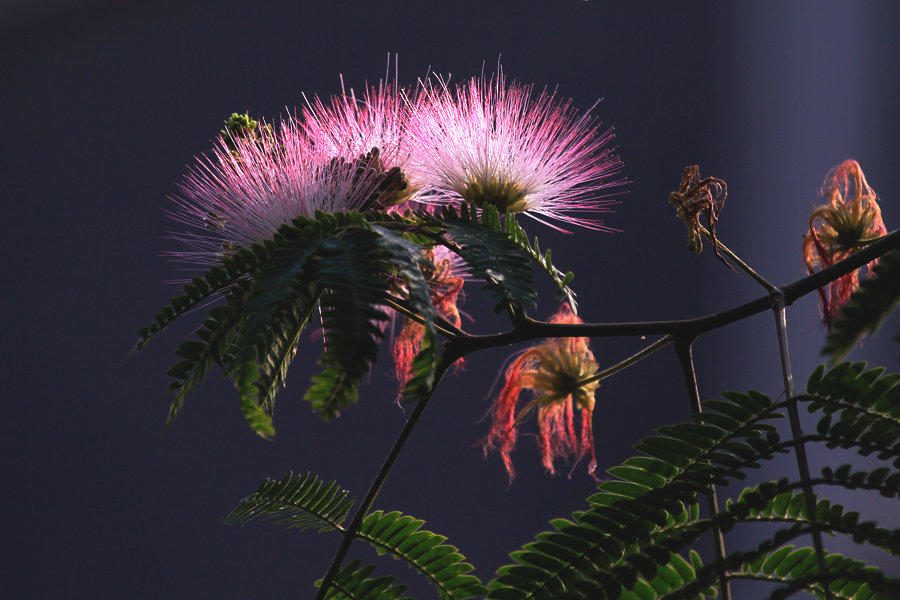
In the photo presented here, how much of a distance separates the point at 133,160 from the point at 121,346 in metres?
0.46

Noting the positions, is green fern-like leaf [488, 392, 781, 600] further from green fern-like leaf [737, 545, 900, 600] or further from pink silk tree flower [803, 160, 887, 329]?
pink silk tree flower [803, 160, 887, 329]

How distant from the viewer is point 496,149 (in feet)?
1.71

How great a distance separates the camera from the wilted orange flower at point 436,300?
Answer: 0.55 meters

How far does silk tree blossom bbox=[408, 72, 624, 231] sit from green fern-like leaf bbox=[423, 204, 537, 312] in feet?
0.32

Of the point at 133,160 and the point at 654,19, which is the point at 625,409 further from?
the point at 133,160

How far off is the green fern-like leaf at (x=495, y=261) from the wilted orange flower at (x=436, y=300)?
0.37 ft

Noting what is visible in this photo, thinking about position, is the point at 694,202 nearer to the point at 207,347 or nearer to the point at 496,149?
the point at 496,149

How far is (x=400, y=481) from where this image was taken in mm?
1941

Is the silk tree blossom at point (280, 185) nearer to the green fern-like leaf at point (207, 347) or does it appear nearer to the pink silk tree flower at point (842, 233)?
the green fern-like leaf at point (207, 347)

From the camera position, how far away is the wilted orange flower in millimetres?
549

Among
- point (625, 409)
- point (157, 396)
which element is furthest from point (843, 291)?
point (157, 396)

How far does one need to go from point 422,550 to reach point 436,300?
0.57 ft

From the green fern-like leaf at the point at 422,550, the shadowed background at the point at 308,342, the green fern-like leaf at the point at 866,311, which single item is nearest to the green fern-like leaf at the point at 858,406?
the green fern-like leaf at the point at 866,311

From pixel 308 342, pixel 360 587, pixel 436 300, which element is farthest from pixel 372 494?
pixel 308 342
